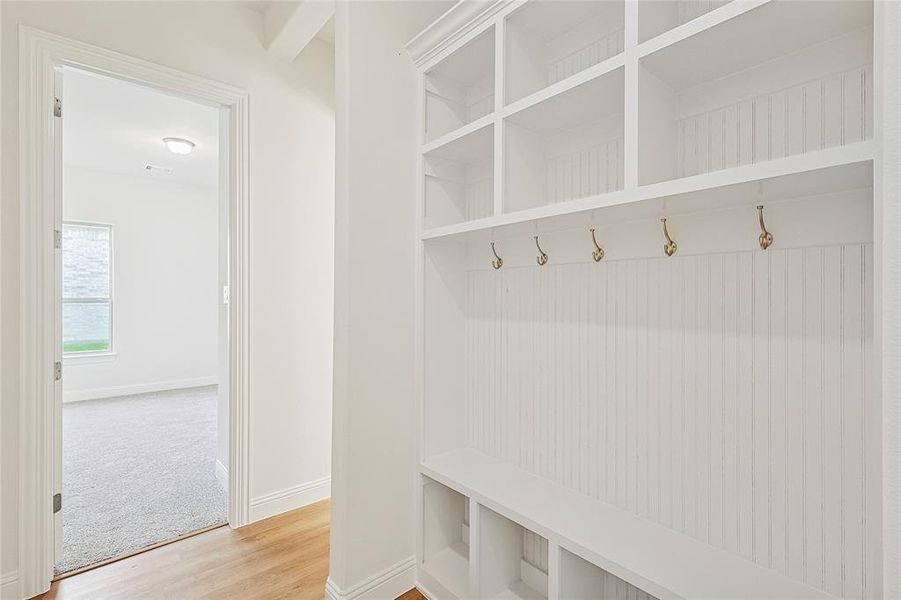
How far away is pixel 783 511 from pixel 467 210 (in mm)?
1520

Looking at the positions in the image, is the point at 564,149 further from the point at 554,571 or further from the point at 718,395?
the point at 554,571

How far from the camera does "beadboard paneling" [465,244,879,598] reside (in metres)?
1.03

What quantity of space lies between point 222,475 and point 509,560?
6.77ft

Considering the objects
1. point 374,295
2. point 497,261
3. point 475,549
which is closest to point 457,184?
point 497,261

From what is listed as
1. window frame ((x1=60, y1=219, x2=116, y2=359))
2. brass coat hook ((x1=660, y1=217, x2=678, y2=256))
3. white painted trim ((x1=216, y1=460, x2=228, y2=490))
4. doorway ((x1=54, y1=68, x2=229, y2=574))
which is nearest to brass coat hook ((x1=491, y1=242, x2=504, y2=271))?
brass coat hook ((x1=660, y1=217, x2=678, y2=256))

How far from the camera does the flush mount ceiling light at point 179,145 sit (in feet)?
13.6

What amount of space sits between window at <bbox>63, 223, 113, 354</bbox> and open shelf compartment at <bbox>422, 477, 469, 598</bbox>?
5.59m

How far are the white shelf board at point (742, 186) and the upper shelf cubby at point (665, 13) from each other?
0.43 metres


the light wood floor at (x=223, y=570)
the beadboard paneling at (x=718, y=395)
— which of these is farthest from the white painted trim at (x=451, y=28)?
the light wood floor at (x=223, y=570)

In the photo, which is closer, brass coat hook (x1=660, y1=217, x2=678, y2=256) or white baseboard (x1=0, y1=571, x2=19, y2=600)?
brass coat hook (x1=660, y1=217, x2=678, y2=256)

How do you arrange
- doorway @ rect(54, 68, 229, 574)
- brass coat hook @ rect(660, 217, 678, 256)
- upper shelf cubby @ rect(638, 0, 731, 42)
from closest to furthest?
upper shelf cubby @ rect(638, 0, 731, 42) < brass coat hook @ rect(660, 217, 678, 256) < doorway @ rect(54, 68, 229, 574)

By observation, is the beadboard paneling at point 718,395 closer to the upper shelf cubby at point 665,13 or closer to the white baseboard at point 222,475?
the upper shelf cubby at point 665,13

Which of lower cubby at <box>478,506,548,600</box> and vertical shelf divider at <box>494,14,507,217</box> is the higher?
vertical shelf divider at <box>494,14,507,217</box>

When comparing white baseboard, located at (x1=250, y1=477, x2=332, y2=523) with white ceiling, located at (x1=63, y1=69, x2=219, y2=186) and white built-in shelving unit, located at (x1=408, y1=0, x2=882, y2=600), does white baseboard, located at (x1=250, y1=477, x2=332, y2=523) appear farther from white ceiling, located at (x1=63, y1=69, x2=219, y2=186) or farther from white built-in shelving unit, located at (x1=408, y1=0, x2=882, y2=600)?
white ceiling, located at (x1=63, y1=69, x2=219, y2=186)
